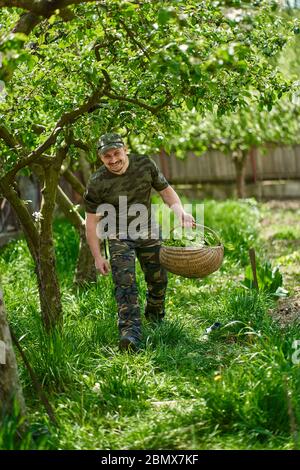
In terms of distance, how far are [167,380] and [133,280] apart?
131cm

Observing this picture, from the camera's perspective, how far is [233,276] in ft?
30.4

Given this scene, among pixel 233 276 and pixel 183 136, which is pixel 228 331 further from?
pixel 183 136

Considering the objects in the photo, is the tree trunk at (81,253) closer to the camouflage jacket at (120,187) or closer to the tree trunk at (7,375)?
the camouflage jacket at (120,187)

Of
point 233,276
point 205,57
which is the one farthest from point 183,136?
point 205,57

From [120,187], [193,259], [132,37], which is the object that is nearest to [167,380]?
[193,259]

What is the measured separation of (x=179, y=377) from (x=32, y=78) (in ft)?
8.11

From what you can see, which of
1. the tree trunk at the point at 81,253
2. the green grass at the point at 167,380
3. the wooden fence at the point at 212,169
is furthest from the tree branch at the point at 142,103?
the wooden fence at the point at 212,169

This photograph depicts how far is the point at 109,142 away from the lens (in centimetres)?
616

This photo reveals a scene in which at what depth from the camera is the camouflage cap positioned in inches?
242

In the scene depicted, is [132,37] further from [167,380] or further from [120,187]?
[167,380]

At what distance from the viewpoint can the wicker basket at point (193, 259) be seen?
6062 millimetres

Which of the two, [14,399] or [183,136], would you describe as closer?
[14,399]

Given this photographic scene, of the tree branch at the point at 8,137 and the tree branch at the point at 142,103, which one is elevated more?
the tree branch at the point at 142,103

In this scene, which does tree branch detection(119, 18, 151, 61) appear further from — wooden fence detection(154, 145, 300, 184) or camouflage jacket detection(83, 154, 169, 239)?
wooden fence detection(154, 145, 300, 184)
